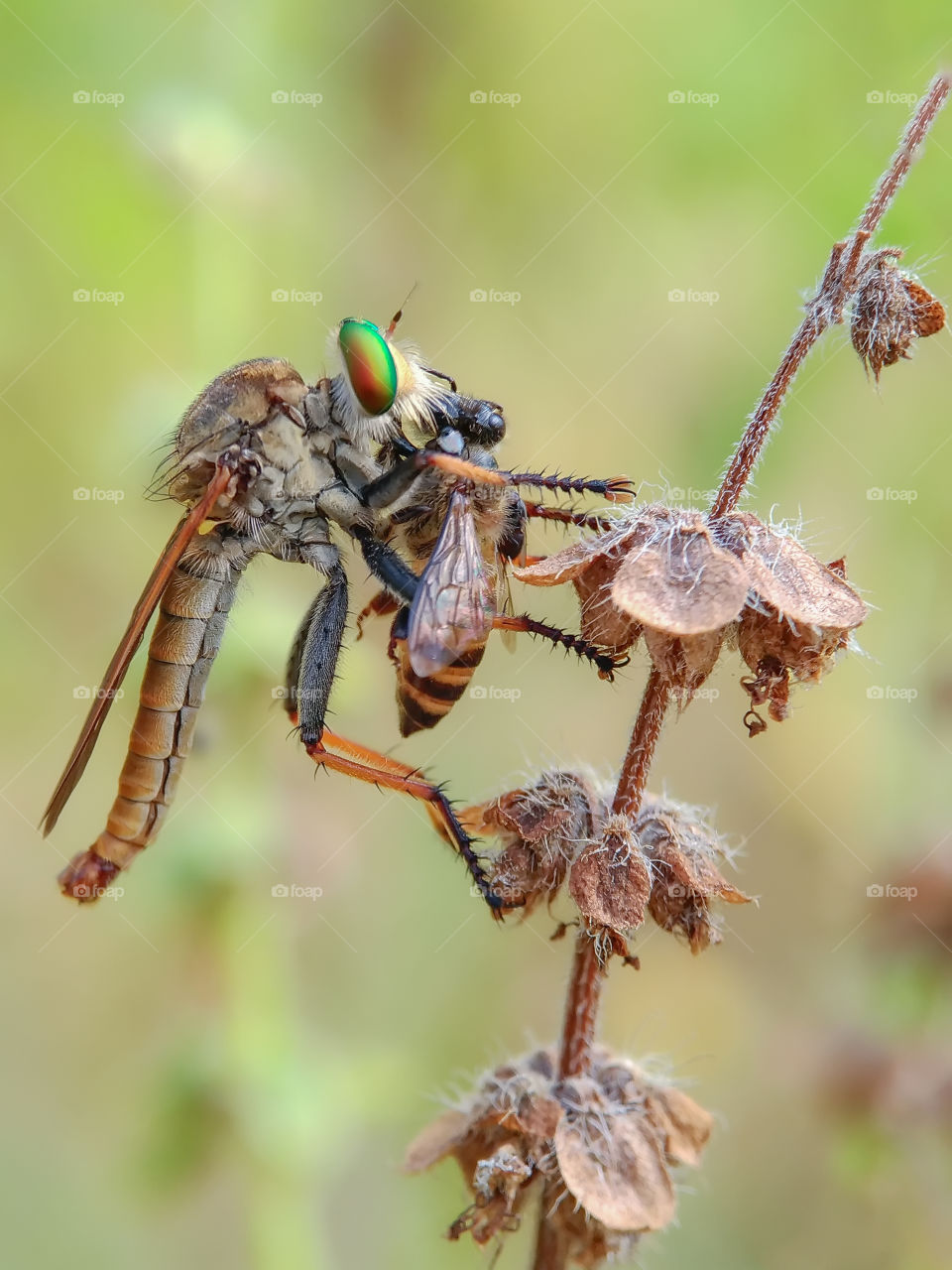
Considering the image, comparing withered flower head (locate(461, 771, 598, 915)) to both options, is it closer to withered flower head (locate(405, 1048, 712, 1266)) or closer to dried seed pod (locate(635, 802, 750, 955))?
dried seed pod (locate(635, 802, 750, 955))

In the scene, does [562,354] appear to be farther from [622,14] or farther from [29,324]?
[29,324]

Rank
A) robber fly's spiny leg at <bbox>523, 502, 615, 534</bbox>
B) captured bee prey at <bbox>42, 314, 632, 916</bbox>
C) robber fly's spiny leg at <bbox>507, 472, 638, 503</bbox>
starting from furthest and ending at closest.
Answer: captured bee prey at <bbox>42, 314, 632, 916</bbox>, robber fly's spiny leg at <bbox>507, 472, 638, 503</bbox>, robber fly's spiny leg at <bbox>523, 502, 615, 534</bbox>

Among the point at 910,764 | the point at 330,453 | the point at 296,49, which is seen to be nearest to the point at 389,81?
the point at 296,49

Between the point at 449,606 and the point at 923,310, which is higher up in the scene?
the point at 923,310

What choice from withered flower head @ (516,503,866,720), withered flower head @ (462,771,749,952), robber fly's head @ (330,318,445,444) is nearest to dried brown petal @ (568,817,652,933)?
withered flower head @ (462,771,749,952)

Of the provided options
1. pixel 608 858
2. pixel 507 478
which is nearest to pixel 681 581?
pixel 608 858

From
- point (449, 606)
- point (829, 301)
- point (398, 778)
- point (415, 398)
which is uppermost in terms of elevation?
point (829, 301)

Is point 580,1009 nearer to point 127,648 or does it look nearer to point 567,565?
point 567,565
